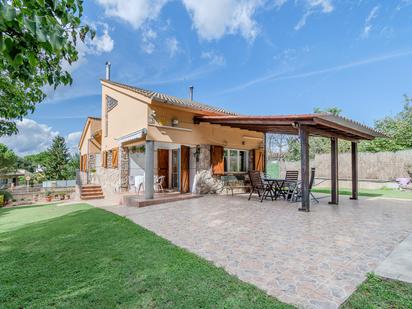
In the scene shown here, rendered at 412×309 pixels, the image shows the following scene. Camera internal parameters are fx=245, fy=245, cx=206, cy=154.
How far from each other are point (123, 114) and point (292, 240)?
11.7m

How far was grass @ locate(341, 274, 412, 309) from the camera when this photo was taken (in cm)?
286

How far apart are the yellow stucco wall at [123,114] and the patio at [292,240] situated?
4759 millimetres

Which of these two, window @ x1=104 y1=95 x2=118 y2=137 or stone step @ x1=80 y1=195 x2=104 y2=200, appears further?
window @ x1=104 y1=95 x2=118 y2=137

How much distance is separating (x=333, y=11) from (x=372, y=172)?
1199cm

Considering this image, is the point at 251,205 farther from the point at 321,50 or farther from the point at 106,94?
the point at 321,50

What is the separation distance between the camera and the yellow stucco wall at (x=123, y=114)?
1180cm

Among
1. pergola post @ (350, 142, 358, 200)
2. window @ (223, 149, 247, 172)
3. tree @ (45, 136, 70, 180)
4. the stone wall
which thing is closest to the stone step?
the stone wall

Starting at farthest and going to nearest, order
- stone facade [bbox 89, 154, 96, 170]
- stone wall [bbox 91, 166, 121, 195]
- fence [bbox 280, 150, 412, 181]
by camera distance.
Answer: stone facade [bbox 89, 154, 96, 170] < fence [bbox 280, 150, 412, 181] < stone wall [bbox 91, 166, 121, 195]

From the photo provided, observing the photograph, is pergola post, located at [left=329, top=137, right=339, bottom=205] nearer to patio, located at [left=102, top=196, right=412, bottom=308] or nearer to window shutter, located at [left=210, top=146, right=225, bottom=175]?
patio, located at [left=102, top=196, right=412, bottom=308]

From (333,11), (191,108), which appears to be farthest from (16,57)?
(333,11)

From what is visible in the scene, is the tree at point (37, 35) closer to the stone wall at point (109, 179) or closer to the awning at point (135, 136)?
the awning at point (135, 136)

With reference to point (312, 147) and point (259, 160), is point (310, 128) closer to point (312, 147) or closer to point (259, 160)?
point (259, 160)

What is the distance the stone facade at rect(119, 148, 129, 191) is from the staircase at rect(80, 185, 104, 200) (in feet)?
6.69

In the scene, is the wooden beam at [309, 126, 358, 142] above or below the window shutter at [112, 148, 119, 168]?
above
